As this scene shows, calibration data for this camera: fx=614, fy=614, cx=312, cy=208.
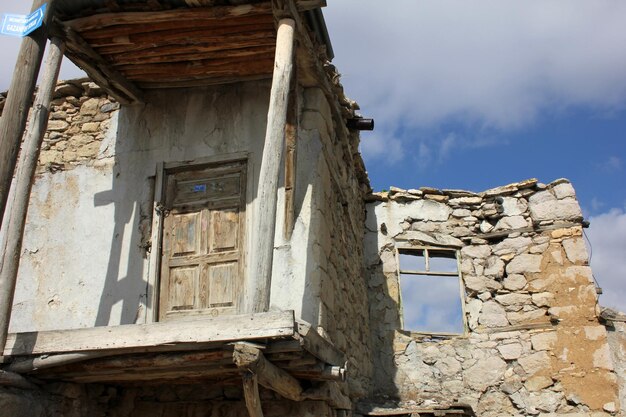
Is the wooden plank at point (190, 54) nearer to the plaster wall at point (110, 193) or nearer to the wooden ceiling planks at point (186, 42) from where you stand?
the wooden ceiling planks at point (186, 42)

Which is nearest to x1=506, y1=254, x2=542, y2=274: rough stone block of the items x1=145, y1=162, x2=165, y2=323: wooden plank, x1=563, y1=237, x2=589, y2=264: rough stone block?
x1=563, y1=237, x2=589, y2=264: rough stone block

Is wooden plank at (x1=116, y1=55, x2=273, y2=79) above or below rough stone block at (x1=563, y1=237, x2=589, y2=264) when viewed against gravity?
above

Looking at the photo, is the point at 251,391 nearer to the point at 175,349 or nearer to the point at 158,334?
the point at 175,349

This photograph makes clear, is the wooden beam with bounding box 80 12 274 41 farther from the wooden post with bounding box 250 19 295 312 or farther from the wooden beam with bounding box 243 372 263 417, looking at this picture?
the wooden beam with bounding box 243 372 263 417

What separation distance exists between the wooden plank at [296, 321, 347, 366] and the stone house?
0.02m

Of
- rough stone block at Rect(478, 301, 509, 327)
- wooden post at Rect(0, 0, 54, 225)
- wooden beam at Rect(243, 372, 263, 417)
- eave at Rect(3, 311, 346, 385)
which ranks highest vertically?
wooden post at Rect(0, 0, 54, 225)

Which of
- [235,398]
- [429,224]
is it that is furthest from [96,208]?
[429,224]

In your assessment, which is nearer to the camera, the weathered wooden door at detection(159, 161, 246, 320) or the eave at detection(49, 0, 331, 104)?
the eave at detection(49, 0, 331, 104)

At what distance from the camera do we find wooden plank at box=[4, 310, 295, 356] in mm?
4117

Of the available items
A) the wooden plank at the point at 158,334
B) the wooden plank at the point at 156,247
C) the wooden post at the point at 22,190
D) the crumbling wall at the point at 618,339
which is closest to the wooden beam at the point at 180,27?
the wooden post at the point at 22,190

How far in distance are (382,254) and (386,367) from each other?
1604 mm

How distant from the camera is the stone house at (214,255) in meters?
4.55

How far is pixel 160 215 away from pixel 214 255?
0.71m

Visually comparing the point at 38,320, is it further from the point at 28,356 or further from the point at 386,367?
the point at 386,367
